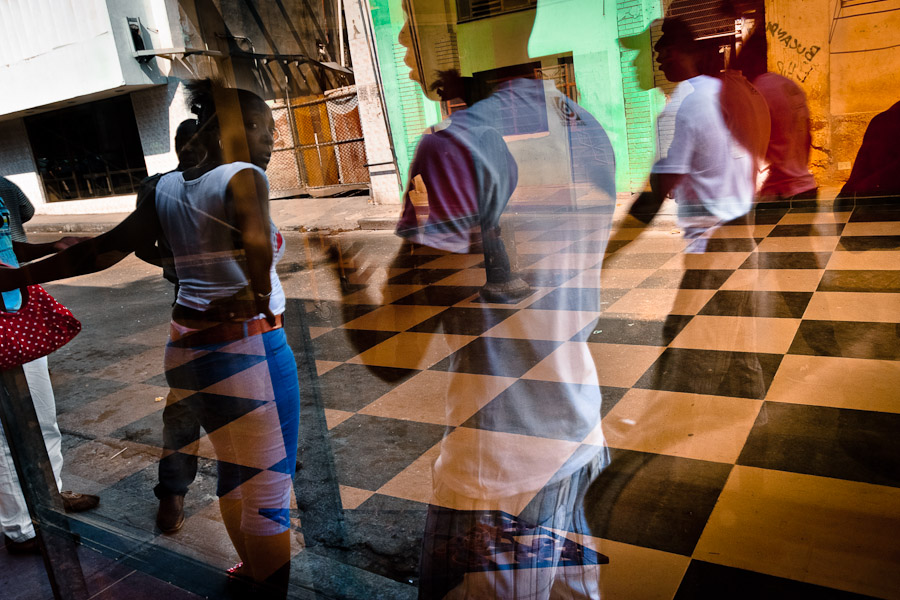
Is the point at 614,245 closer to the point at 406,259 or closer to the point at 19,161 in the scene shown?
the point at 406,259

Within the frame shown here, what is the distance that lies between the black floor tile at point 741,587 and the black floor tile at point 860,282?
5.36 feet

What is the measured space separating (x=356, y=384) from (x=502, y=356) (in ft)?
4.70

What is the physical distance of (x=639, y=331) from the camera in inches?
125

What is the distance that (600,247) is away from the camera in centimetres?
133

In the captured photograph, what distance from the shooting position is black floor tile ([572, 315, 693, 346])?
3027 millimetres

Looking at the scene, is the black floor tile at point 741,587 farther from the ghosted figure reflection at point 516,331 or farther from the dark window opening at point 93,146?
the dark window opening at point 93,146

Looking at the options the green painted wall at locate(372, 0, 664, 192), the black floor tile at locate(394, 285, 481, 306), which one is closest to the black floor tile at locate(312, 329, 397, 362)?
the black floor tile at locate(394, 285, 481, 306)

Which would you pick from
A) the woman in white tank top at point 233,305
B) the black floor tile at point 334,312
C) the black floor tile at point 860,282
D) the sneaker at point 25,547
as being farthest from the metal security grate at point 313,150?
the black floor tile at point 334,312

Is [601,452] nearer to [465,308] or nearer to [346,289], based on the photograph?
[465,308]

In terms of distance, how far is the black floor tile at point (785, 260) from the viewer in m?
3.58

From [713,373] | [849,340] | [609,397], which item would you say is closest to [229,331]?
[609,397]

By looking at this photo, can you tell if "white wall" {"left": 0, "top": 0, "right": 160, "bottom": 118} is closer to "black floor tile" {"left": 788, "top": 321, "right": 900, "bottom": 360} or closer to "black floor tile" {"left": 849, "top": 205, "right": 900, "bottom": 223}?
"black floor tile" {"left": 849, "top": 205, "right": 900, "bottom": 223}

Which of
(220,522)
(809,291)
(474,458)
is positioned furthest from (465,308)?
(474,458)

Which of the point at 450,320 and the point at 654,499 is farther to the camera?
the point at 450,320
